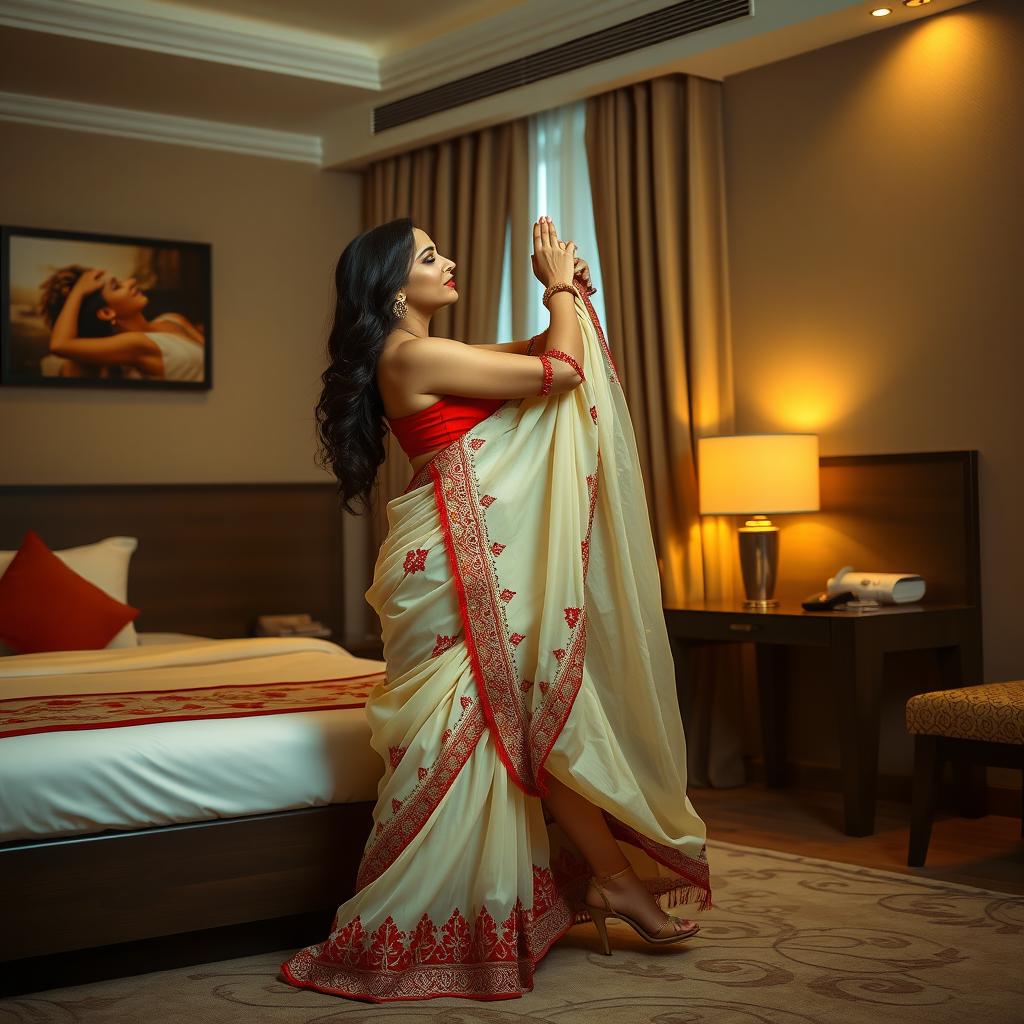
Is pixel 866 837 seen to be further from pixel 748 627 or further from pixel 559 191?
pixel 559 191

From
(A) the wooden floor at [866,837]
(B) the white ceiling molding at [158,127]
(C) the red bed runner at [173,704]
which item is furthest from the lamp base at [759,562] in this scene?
(B) the white ceiling molding at [158,127]

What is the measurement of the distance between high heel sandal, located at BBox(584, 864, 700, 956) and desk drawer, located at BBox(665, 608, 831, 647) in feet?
5.23

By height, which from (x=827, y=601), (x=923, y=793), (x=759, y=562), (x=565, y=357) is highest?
(x=565, y=357)

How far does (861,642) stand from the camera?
4195 mm

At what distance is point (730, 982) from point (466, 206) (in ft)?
13.4

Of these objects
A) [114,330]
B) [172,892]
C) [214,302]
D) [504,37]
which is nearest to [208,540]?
[114,330]

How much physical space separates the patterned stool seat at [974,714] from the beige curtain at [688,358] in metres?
1.40

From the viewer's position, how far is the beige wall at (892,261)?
4.38m

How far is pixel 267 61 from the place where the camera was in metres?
5.59

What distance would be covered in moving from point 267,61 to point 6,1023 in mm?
4172

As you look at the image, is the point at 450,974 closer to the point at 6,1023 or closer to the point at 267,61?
the point at 6,1023

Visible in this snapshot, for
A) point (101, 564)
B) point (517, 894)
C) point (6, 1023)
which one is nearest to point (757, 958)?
point (517, 894)

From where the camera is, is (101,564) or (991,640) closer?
(991,640)

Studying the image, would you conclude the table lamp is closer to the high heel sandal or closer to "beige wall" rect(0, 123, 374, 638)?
the high heel sandal
